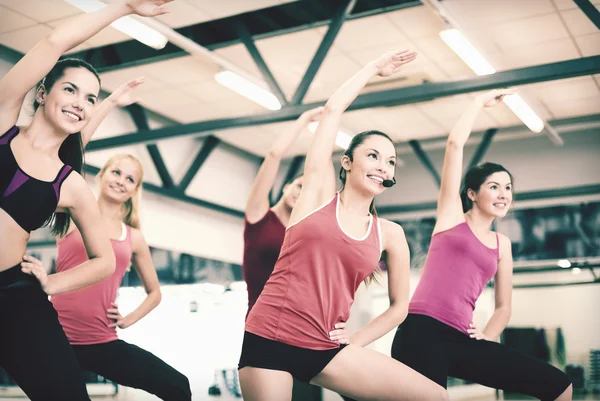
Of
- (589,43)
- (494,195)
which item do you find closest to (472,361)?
(494,195)

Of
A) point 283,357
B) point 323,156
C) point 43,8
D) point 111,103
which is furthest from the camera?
point 43,8

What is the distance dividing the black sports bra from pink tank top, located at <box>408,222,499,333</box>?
1.54 metres

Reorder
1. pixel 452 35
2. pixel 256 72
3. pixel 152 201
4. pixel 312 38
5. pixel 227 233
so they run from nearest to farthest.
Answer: pixel 452 35 → pixel 312 38 → pixel 256 72 → pixel 152 201 → pixel 227 233

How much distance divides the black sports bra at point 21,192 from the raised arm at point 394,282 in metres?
1.09

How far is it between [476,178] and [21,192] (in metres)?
1.99

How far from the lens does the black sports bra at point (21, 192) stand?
1.79 metres

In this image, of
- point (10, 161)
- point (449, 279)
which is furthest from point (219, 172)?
point (10, 161)

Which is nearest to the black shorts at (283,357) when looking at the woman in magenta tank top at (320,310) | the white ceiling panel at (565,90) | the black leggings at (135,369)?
the woman in magenta tank top at (320,310)

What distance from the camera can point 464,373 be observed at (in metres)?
2.71

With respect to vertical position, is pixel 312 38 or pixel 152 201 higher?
pixel 312 38

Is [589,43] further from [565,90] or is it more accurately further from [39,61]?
[39,61]

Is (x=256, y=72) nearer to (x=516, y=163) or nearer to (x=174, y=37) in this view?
(x=174, y=37)

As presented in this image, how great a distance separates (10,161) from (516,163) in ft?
25.3

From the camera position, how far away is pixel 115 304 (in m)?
2.99
